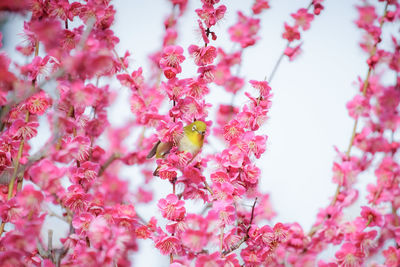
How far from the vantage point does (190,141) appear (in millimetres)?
1123

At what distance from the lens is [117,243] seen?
2.92 ft

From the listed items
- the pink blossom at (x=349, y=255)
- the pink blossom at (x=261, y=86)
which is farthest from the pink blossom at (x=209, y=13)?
the pink blossom at (x=349, y=255)

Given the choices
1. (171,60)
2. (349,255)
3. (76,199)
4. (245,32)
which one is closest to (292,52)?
(245,32)

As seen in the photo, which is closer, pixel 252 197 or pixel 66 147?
pixel 66 147

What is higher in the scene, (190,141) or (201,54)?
(201,54)

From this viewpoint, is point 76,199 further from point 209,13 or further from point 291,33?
point 291,33

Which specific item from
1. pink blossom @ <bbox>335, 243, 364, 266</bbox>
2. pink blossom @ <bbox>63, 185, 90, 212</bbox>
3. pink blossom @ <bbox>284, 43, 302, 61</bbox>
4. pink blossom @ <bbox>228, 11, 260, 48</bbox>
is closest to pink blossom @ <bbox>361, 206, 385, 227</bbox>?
pink blossom @ <bbox>335, 243, 364, 266</bbox>

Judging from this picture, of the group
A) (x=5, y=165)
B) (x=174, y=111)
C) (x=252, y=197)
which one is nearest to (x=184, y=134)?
(x=174, y=111)

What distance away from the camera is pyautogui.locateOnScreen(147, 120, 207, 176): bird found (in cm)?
113

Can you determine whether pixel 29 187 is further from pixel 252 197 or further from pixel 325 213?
pixel 325 213

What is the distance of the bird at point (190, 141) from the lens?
1.13 metres

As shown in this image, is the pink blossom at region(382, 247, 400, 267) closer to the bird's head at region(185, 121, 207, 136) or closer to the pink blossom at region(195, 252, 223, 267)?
the pink blossom at region(195, 252, 223, 267)

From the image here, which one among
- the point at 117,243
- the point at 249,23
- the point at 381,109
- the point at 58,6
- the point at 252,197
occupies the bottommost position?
the point at 117,243

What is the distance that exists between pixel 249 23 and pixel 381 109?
21.3 inches
